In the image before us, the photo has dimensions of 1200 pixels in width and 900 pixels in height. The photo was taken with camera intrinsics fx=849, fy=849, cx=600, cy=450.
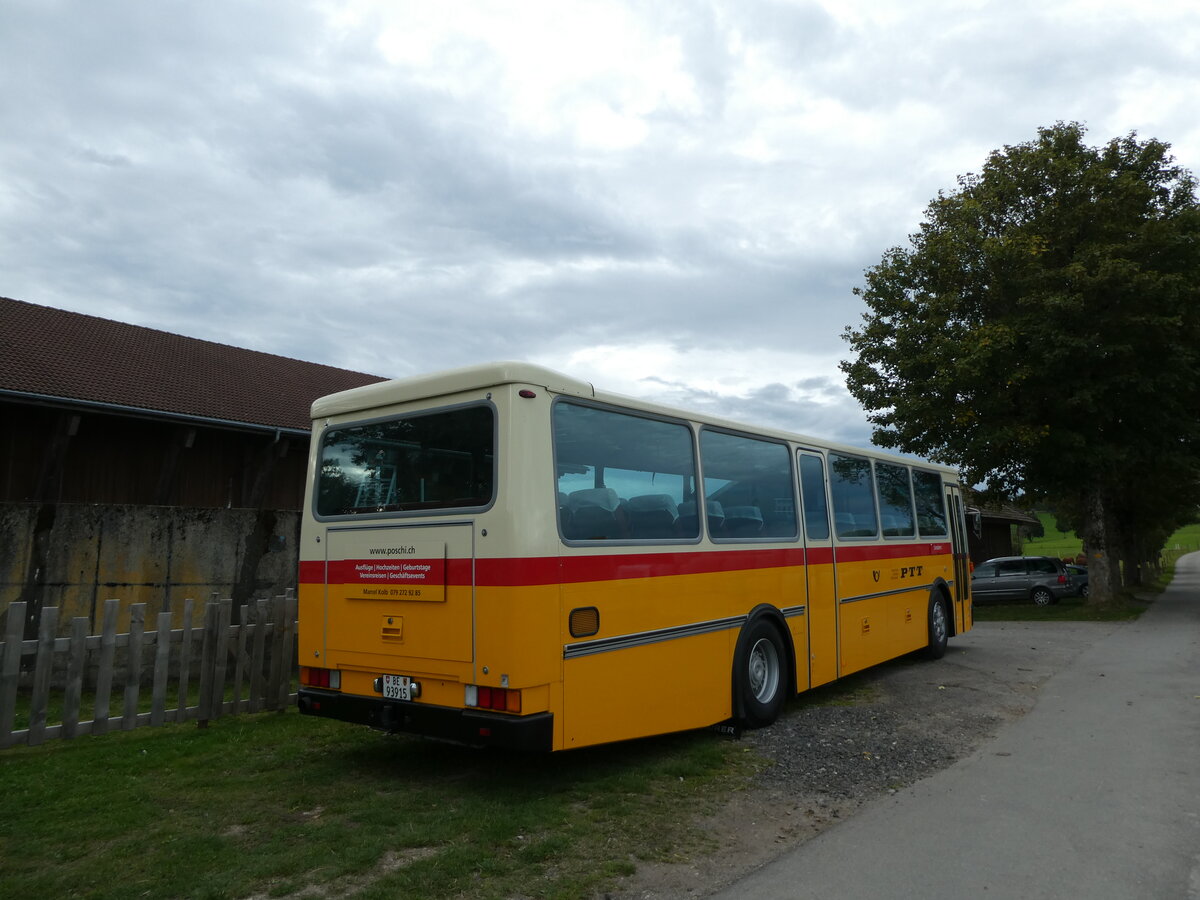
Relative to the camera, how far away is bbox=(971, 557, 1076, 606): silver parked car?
84.9 feet

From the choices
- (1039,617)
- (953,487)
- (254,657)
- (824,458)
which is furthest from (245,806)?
(1039,617)

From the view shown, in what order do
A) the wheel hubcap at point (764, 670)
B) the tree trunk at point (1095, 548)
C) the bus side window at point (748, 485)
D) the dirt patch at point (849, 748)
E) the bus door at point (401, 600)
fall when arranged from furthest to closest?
the tree trunk at point (1095, 548), the wheel hubcap at point (764, 670), the bus side window at point (748, 485), the bus door at point (401, 600), the dirt patch at point (849, 748)

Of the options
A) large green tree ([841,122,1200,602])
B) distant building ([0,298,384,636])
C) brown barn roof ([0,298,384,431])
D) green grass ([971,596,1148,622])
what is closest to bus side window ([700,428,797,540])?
distant building ([0,298,384,636])

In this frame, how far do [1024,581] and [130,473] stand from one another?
24694 millimetres

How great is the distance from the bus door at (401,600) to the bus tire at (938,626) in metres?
8.50

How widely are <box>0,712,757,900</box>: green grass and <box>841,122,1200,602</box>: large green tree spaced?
17008 millimetres

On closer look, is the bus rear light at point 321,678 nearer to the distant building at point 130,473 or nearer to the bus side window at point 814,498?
the bus side window at point 814,498

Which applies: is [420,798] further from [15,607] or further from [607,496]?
[15,607]

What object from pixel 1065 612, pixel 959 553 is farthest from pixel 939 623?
pixel 1065 612

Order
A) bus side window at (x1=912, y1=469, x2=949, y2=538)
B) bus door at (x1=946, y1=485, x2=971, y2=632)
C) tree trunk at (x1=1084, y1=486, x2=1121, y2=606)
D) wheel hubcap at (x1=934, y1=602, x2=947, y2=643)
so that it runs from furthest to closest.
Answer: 1. tree trunk at (x1=1084, y1=486, x2=1121, y2=606)
2. bus door at (x1=946, y1=485, x2=971, y2=632)
3. wheel hubcap at (x1=934, y1=602, x2=947, y2=643)
4. bus side window at (x1=912, y1=469, x2=949, y2=538)

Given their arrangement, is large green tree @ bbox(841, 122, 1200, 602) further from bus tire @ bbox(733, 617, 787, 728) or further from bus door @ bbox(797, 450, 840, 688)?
bus tire @ bbox(733, 617, 787, 728)

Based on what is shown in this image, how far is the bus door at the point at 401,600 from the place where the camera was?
5.66 metres

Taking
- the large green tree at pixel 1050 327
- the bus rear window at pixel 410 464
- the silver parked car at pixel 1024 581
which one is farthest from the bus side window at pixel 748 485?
the silver parked car at pixel 1024 581

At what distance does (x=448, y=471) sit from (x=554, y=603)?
1225 mm
